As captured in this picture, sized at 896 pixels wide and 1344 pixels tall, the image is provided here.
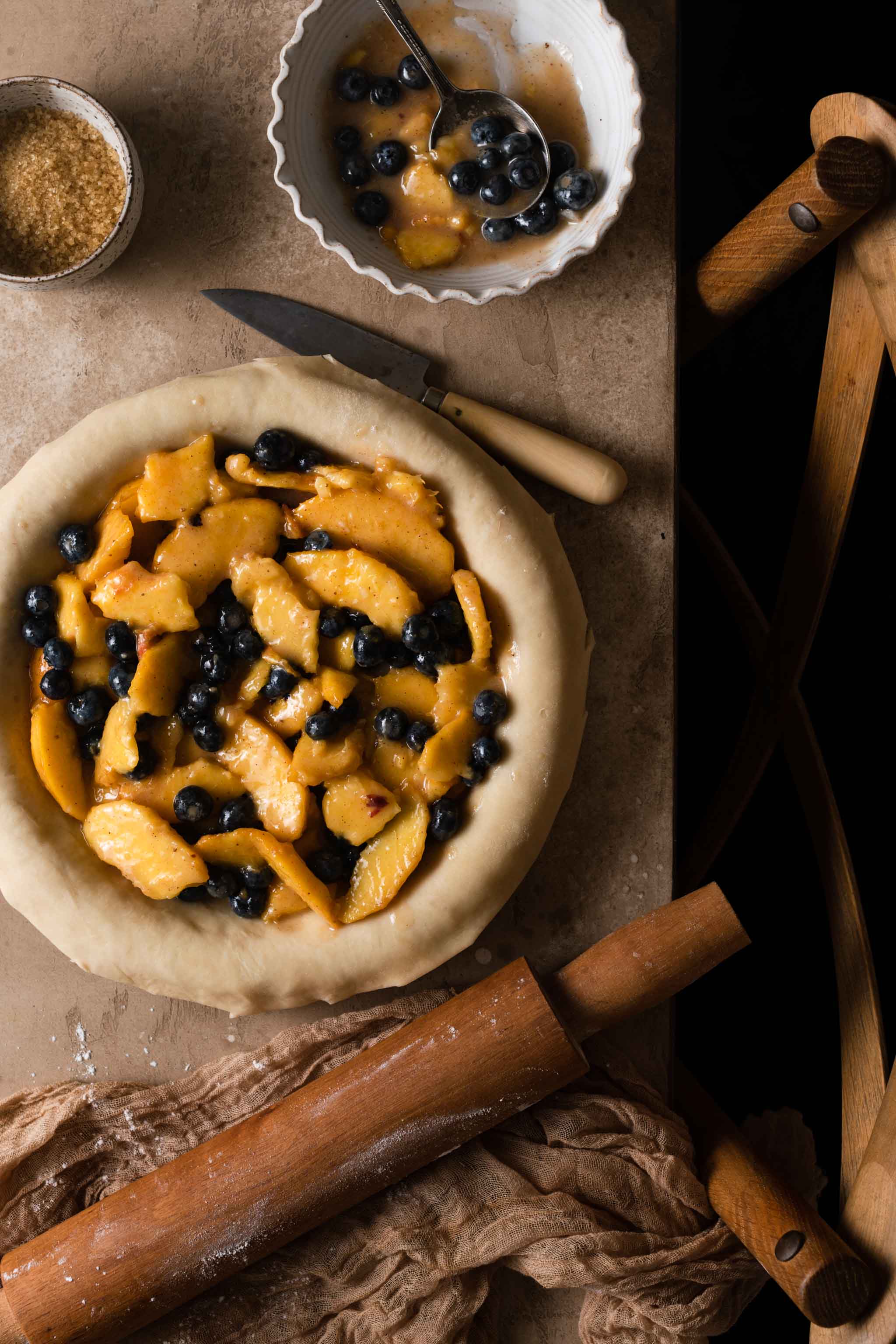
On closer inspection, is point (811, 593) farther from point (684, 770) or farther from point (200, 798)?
point (200, 798)

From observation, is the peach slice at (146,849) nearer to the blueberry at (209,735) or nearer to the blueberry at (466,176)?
the blueberry at (209,735)

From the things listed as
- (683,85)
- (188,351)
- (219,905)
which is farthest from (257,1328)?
(683,85)

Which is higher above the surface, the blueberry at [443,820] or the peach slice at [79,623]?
the peach slice at [79,623]

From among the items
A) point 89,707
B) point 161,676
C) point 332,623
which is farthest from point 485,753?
point 89,707

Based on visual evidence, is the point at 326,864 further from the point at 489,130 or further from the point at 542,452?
the point at 489,130

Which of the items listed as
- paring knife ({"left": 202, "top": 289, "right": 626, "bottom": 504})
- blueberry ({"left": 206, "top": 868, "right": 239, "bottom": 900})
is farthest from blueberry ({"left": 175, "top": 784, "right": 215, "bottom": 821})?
paring knife ({"left": 202, "top": 289, "right": 626, "bottom": 504})

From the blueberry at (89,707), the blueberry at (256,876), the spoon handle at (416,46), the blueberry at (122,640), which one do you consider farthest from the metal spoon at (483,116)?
the blueberry at (256,876)

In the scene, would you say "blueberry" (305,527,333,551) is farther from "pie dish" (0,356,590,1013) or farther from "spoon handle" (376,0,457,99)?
"spoon handle" (376,0,457,99)
